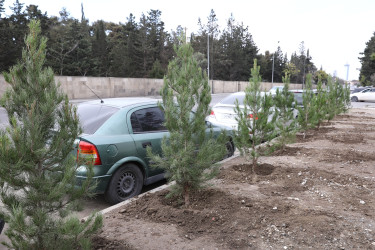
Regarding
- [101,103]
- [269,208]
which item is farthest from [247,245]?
[101,103]

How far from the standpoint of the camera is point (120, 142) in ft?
14.1

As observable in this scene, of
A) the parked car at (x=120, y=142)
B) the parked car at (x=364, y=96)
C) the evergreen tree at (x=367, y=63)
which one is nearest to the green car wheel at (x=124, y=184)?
the parked car at (x=120, y=142)

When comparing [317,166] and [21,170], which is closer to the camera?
[21,170]

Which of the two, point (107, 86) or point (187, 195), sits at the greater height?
point (107, 86)

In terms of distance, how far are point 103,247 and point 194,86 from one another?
6.79 feet

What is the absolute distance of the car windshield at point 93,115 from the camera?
435 centimetres

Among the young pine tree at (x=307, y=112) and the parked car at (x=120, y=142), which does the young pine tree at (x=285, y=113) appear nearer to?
the young pine tree at (x=307, y=112)

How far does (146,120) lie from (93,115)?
831 millimetres

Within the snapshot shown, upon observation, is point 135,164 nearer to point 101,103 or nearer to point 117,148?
point 117,148

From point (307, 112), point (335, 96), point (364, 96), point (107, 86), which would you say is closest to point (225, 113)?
point (307, 112)

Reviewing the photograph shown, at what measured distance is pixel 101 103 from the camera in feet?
16.6

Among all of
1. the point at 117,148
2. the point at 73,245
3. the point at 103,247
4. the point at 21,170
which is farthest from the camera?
the point at 117,148

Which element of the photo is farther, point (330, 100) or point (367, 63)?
point (367, 63)

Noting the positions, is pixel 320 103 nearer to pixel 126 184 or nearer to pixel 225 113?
pixel 225 113
